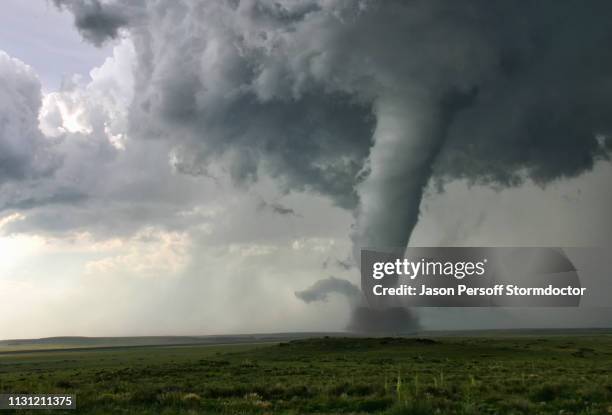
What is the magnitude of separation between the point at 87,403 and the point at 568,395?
21276mm

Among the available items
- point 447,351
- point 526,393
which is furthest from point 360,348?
point 526,393

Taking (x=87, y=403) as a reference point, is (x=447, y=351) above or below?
below

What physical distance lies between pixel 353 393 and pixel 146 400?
374 inches

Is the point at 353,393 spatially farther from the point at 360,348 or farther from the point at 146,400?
the point at 360,348

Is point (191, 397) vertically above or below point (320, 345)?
above

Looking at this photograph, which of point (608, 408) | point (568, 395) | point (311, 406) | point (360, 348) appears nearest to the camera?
point (608, 408)

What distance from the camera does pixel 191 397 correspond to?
73.9 ft

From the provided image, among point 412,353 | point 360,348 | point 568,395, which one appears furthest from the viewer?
point 360,348

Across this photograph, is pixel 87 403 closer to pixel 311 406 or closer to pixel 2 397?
pixel 2 397

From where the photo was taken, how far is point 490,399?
22.2 metres

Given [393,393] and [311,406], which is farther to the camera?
[393,393]

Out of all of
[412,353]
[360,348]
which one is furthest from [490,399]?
[360,348]

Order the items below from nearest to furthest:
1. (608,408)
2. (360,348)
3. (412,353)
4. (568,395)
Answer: (608,408), (568,395), (412,353), (360,348)

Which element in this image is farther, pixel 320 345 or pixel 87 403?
pixel 320 345
